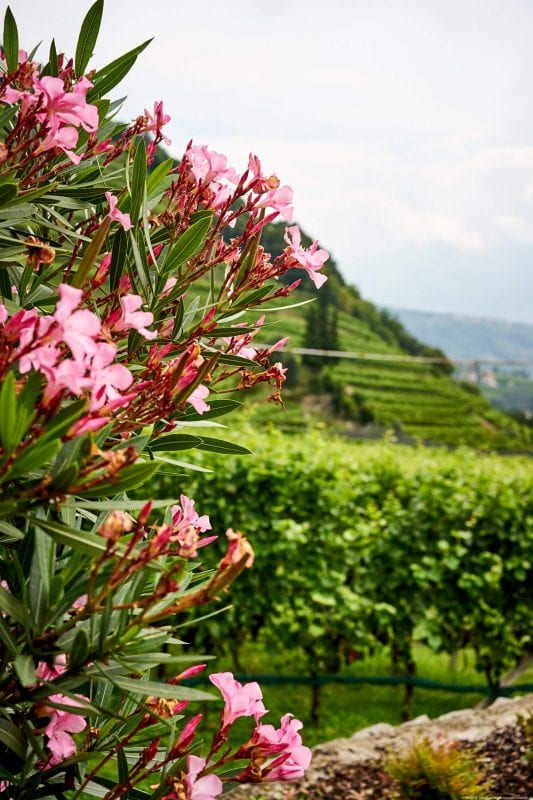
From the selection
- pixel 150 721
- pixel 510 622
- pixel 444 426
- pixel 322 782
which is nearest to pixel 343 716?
pixel 510 622

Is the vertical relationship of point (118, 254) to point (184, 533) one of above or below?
above

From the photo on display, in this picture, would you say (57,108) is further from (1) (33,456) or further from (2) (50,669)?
(2) (50,669)

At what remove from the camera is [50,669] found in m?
0.84

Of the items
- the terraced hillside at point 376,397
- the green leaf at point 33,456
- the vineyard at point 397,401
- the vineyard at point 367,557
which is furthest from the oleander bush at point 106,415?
the vineyard at point 397,401

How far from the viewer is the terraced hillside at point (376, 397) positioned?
45.7 m

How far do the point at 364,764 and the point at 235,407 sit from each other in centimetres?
262

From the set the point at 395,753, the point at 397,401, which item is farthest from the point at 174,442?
the point at 397,401

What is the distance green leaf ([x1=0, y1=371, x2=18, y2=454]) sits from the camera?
0.70 meters

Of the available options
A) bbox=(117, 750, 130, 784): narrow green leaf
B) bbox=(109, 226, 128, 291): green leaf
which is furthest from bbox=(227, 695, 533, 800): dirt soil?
bbox=(109, 226, 128, 291): green leaf

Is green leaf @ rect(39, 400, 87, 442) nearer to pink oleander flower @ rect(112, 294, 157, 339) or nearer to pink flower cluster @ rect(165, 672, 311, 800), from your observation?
pink oleander flower @ rect(112, 294, 157, 339)

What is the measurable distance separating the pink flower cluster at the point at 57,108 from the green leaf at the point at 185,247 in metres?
0.18

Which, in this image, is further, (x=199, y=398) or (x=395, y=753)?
(x=395, y=753)

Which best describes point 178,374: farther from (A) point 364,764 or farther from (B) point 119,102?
(A) point 364,764

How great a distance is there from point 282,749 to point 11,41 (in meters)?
1.05
